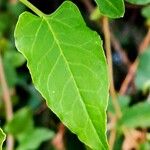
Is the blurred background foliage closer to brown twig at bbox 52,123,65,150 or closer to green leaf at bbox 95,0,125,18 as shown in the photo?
brown twig at bbox 52,123,65,150

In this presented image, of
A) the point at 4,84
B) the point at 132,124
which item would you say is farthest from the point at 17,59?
the point at 132,124

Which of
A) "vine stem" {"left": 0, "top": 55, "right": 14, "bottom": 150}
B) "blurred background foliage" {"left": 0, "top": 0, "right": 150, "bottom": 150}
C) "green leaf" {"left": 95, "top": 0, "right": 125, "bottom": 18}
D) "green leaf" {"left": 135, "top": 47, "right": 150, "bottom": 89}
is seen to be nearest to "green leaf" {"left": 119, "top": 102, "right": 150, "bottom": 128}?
"blurred background foliage" {"left": 0, "top": 0, "right": 150, "bottom": 150}

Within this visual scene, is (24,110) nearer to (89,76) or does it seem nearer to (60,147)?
A: (60,147)

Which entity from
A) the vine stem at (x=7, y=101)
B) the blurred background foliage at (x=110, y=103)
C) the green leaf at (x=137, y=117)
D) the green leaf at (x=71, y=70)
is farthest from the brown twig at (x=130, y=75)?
the green leaf at (x=71, y=70)

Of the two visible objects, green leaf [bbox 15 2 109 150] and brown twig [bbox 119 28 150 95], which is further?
brown twig [bbox 119 28 150 95]

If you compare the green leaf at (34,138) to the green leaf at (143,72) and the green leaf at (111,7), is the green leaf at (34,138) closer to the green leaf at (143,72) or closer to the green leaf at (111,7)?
the green leaf at (143,72)

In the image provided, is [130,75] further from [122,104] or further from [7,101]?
[7,101]
